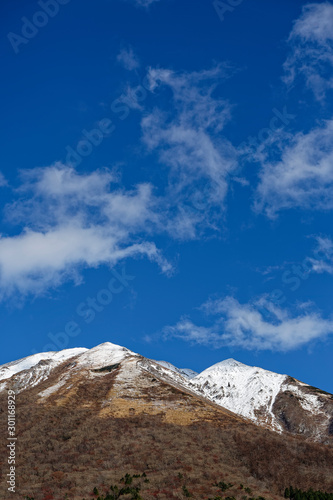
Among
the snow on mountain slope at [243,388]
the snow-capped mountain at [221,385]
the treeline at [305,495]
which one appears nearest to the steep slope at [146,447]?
the treeline at [305,495]

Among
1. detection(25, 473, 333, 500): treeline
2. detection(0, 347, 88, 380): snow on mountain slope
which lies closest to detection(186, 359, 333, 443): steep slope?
detection(0, 347, 88, 380): snow on mountain slope

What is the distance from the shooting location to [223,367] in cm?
18162

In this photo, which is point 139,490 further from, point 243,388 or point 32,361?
point 32,361

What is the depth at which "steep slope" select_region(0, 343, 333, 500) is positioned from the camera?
126ft

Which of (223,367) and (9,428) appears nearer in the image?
(9,428)

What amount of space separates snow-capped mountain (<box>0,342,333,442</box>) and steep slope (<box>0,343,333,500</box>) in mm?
8158

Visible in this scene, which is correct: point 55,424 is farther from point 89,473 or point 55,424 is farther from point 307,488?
point 307,488

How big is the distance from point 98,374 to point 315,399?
7291 centimetres

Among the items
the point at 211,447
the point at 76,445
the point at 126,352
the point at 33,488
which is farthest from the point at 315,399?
the point at 33,488

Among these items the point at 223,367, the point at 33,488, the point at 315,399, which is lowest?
the point at 33,488

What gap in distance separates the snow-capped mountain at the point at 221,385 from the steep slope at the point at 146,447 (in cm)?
816

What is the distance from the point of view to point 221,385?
158 metres

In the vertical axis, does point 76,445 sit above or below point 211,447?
below

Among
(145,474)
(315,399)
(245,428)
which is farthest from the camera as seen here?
(315,399)
